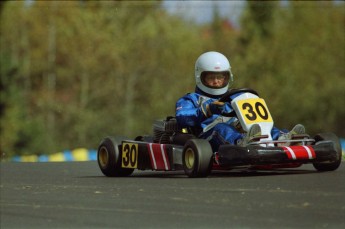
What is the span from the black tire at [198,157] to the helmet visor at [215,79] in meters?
1.28

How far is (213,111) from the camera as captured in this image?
33.4ft

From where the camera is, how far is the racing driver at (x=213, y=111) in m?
9.94

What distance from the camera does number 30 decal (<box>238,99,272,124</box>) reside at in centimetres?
990

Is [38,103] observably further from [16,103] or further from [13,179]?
[13,179]

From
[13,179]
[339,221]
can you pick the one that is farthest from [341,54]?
[339,221]

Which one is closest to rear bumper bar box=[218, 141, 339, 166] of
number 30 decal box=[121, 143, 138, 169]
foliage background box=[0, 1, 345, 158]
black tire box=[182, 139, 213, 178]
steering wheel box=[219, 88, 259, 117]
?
black tire box=[182, 139, 213, 178]

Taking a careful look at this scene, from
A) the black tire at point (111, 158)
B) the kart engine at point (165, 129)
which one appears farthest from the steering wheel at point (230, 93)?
the black tire at point (111, 158)

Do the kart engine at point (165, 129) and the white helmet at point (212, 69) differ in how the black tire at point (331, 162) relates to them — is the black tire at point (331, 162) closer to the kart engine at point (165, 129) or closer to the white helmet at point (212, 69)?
the white helmet at point (212, 69)

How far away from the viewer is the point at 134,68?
4594 centimetres

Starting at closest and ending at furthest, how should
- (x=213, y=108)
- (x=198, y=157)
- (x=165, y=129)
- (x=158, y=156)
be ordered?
1. (x=198, y=157)
2. (x=213, y=108)
3. (x=158, y=156)
4. (x=165, y=129)

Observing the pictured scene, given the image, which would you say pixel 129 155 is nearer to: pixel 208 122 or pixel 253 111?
pixel 208 122

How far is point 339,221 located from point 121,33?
41408 mm

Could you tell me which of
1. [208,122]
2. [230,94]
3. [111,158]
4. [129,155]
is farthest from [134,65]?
[230,94]

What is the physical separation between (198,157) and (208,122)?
3.21 ft
